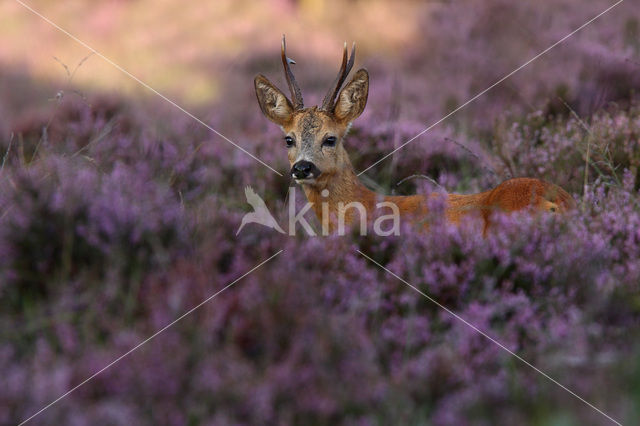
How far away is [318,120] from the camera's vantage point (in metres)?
5.64

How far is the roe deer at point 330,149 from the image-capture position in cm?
525

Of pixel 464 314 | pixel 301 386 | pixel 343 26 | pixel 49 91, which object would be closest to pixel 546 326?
pixel 464 314

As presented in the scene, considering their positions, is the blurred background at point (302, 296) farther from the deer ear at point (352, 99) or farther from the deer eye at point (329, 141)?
the deer ear at point (352, 99)

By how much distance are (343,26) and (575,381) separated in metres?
12.9

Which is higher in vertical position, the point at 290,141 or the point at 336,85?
the point at 336,85

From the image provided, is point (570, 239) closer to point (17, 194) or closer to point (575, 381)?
point (575, 381)

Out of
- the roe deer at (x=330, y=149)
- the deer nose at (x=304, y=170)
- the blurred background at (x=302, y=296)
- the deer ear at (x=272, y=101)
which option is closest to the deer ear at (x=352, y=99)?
the roe deer at (x=330, y=149)

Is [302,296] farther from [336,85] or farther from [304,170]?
[336,85]

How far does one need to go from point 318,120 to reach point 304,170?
22.0 inches

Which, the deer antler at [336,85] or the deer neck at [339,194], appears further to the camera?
the deer neck at [339,194]

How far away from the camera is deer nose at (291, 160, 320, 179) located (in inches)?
207

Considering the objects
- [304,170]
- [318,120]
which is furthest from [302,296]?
[318,120]

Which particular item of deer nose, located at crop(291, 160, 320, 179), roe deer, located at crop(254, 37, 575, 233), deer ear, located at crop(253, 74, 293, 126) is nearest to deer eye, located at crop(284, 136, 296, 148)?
roe deer, located at crop(254, 37, 575, 233)

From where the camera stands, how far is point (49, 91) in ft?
39.2
